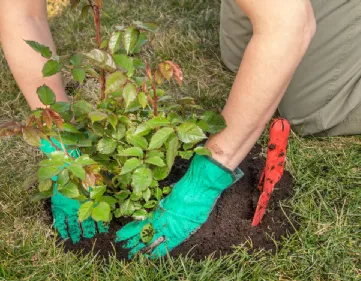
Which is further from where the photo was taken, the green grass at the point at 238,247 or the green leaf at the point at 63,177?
the green grass at the point at 238,247

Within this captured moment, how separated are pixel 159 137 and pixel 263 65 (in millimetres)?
398

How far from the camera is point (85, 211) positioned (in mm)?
1491

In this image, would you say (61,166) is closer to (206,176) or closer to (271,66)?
(206,176)

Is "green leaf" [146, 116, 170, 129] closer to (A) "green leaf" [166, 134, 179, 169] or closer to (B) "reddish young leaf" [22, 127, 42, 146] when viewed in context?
(A) "green leaf" [166, 134, 179, 169]

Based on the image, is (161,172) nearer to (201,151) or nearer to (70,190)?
(201,151)

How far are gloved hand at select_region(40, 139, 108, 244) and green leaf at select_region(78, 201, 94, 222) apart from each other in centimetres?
30

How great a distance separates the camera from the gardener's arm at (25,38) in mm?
1767

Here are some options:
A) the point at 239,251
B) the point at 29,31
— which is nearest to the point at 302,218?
the point at 239,251

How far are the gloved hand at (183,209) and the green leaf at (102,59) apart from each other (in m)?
0.54

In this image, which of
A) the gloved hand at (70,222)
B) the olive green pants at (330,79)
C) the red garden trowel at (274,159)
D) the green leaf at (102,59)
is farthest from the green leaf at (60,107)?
the olive green pants at (330,79)

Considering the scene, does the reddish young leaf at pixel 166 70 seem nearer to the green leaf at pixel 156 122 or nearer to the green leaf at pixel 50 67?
the green leaf at pixel 156 122

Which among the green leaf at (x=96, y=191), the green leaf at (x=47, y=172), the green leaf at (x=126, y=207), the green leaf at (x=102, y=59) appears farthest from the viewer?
the green leaf at (x=126, y=207)

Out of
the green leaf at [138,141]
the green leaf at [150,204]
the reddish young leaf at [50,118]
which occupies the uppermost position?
the reddish young leaf at [50,118]

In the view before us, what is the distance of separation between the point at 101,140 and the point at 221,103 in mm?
1195
